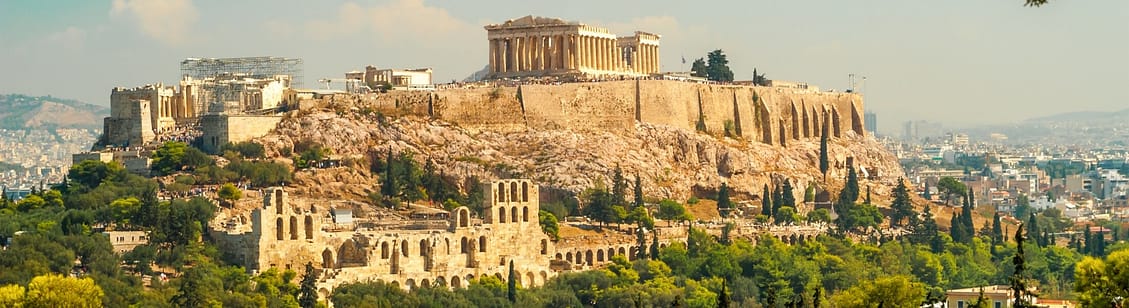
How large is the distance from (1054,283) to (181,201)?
42.2 metres

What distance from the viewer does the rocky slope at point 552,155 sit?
374 ft

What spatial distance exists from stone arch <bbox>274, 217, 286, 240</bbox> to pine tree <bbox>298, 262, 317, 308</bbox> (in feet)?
12.1

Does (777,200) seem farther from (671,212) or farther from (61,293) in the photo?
(61,293)

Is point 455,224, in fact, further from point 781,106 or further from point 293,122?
point 781,106

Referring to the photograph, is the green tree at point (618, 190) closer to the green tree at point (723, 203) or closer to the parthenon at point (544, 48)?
the green tree at point (723, 203)

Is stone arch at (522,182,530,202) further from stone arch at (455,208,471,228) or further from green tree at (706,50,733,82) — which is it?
green tree at (706,50,733,82)

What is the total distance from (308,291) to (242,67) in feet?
117

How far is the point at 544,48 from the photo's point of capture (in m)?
132

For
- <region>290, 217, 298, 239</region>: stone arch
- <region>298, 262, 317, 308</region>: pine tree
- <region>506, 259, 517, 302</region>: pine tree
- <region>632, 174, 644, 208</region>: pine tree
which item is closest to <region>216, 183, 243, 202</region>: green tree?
<region>290, 217, 298, 239</region>: stone arch

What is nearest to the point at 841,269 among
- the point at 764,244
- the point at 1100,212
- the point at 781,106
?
the point at 764,244

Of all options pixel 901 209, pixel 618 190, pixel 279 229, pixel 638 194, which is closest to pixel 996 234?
pixel 901 209

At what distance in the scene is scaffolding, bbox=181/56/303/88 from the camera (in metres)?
121

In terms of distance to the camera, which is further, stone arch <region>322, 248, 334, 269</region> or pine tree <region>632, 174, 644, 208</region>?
pine tree <region>632, 174, 644, 208</region>

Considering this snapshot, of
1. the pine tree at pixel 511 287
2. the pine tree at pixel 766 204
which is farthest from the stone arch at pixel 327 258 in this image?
the pine tree at pixel 766 204
